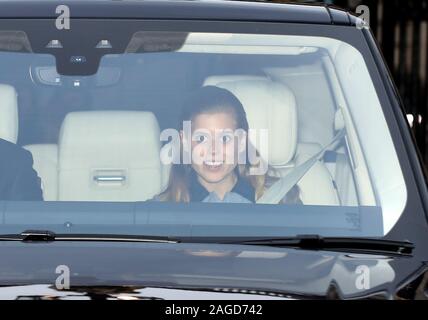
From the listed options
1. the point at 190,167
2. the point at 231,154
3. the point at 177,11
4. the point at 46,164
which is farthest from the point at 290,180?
the point at 46,164

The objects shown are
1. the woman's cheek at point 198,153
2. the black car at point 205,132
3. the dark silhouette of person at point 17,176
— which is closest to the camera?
the black car at point 205,132

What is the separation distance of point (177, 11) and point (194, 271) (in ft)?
3.41

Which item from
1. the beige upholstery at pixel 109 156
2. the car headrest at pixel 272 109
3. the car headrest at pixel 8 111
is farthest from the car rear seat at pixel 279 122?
the car headrest at pixel 8 111

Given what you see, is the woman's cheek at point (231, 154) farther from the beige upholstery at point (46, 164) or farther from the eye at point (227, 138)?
the beige upholstery at point (46, 164)

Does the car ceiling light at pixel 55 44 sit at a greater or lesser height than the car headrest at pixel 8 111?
greater

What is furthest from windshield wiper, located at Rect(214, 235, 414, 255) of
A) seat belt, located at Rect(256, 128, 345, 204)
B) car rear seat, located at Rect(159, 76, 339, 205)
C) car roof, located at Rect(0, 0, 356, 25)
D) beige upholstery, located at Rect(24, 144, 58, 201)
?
car roof, located at Rect(0, 0, 356, 25)

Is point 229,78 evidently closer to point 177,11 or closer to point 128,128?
point 177,11

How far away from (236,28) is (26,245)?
3.22 ft

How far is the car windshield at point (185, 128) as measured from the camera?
4.01 m

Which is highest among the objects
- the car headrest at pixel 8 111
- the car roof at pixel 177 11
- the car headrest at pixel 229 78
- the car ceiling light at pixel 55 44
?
the car roof at pixel 177 11

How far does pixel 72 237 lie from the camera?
12.2ft

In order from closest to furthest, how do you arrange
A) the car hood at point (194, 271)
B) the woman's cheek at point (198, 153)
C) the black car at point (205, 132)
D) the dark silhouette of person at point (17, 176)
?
1. the car hood at point (194, 271)
2. the black car at point (205, 132)
3. the dark silhouette of person at point (17, 176)
4. the woman's cheek at point (198, 153)
